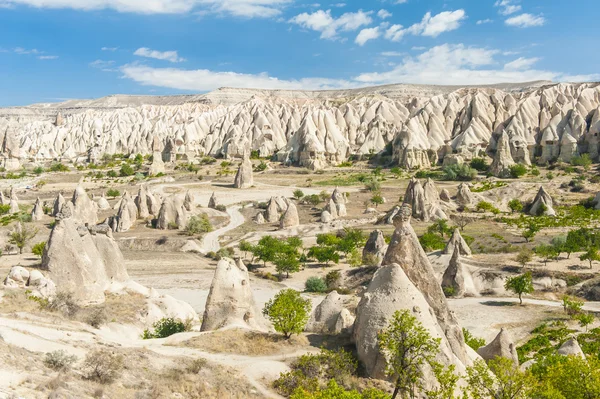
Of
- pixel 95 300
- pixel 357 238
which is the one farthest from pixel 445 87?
pixel 95 300

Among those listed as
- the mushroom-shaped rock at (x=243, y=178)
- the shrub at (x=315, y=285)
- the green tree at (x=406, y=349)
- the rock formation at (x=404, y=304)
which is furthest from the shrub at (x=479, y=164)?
the green tree at (x=406, y=349)

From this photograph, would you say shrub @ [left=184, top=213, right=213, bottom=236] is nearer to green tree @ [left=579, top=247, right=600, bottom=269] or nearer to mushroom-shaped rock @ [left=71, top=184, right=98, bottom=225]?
mushroom-shaped rock @ [left=71, top=184, right=98, bottom=225]

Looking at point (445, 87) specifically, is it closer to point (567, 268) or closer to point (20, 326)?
point (567, 268)

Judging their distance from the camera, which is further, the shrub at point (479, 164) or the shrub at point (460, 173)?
the shrub at point (479, 164)

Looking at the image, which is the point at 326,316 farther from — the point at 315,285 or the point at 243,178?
the point at 243,178

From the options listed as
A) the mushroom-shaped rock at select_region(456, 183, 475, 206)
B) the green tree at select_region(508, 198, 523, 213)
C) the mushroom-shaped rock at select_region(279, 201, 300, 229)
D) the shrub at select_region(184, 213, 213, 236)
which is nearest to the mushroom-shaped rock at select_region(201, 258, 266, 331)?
the mushroom-shaped rock at select_region(279, 201, 300, 229)

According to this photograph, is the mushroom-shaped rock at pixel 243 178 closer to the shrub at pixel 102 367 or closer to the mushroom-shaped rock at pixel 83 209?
the mushroom-shaped rock at pixel 83 209

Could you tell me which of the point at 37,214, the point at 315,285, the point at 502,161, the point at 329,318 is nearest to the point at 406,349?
the point at 329,318
